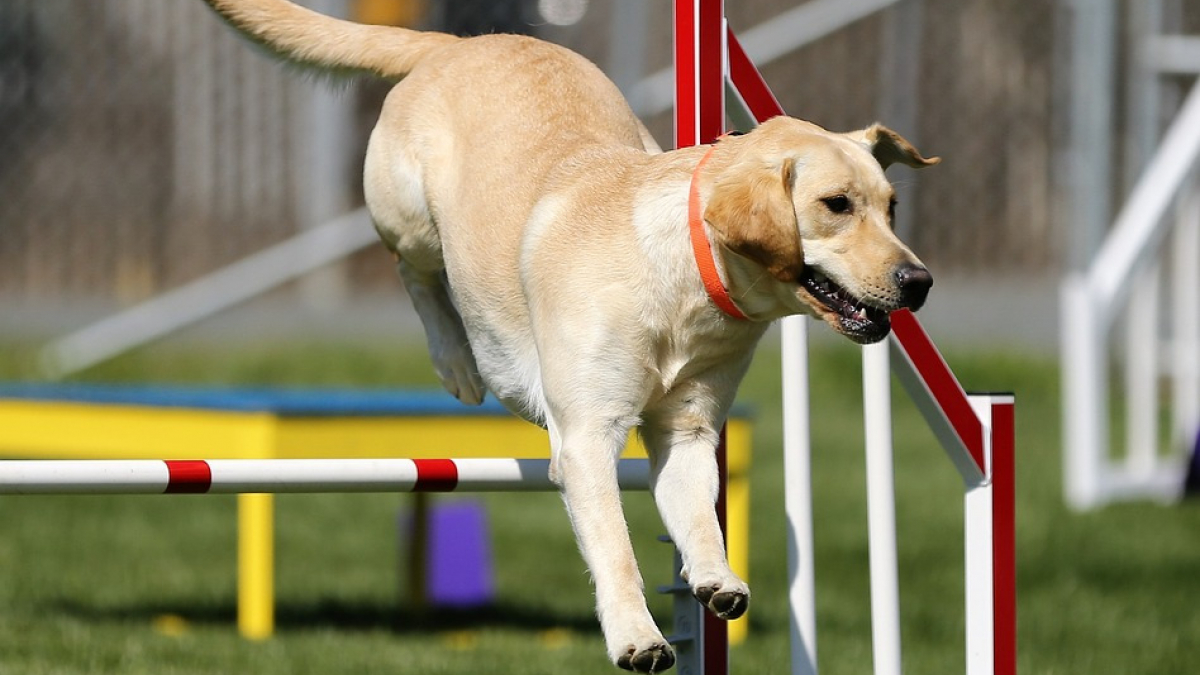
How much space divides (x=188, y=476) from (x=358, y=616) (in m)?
2.86

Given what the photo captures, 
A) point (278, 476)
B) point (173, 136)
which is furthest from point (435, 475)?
point (173, 136)

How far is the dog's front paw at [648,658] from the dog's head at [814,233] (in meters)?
0.65

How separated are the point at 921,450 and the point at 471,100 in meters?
6.64

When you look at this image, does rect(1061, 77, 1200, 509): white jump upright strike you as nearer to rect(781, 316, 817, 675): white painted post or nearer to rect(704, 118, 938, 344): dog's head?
rect(781, 316, 817, 675): white painted post

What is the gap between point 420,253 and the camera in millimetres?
4422

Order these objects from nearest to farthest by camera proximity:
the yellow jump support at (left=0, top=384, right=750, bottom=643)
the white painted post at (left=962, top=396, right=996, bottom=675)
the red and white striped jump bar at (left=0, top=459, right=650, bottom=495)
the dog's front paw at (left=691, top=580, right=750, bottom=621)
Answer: the dog's front paw at (left=691, top=580, right=750, bottom=621) → the red and white striped jump bar at (left=0, top=459, right=650, bottom=495) → the white painted post at (left=962, top=396, right=996, bottom=675) → the yellow jump support at (left=0, top=384, right=750, bottom=643)

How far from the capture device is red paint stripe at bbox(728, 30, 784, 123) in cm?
394

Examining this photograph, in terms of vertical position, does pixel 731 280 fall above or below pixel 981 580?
above

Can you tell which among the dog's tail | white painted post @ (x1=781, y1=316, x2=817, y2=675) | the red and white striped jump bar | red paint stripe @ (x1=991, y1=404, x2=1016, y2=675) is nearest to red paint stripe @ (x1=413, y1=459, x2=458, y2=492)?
the red and white striped jump bar

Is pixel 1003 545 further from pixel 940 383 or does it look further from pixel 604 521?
pixel 604 521

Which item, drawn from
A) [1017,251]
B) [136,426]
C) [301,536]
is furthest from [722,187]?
[1017,251]

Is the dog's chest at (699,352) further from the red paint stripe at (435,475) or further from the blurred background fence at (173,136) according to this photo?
the blurred background fence at (173,136)

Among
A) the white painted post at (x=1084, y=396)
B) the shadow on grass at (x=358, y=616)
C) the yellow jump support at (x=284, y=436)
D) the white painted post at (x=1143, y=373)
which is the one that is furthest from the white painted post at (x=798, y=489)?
the white painted post at (x=1143, y=373)

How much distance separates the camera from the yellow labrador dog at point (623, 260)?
3.26 metres
